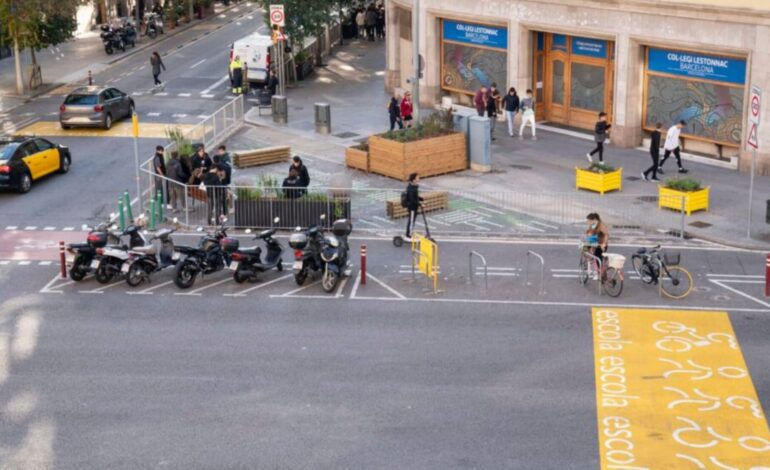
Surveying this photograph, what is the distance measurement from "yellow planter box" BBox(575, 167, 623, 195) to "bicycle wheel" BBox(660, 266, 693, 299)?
6912 mm

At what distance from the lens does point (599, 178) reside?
32906mm

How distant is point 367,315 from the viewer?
24.3 meters

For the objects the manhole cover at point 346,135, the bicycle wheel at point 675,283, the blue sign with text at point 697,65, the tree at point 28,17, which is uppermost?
the tree at point 28,17

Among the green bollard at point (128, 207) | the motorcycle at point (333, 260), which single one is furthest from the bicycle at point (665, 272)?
the green bollard at point (128, 207)

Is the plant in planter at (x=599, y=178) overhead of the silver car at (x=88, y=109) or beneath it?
beneath

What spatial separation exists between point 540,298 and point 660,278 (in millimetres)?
2411

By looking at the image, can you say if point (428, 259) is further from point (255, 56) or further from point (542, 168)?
point (255, 56)

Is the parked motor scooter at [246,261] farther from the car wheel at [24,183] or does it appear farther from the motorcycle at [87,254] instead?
the car wheel at [24,183]

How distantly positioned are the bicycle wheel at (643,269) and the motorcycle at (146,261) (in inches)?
380

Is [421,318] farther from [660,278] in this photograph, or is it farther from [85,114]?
[85,114]

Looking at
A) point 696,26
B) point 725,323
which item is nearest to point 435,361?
point 725,323

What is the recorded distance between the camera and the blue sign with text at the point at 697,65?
35.4 m

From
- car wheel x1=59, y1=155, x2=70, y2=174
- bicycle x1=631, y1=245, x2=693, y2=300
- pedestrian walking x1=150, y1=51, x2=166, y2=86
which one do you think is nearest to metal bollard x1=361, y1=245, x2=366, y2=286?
bicycle x1=631, y1=245, x2=693, y2=300

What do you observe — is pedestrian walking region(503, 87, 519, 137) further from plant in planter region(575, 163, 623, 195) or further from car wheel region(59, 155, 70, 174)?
car wheel region(59, 155, 70, 174)
